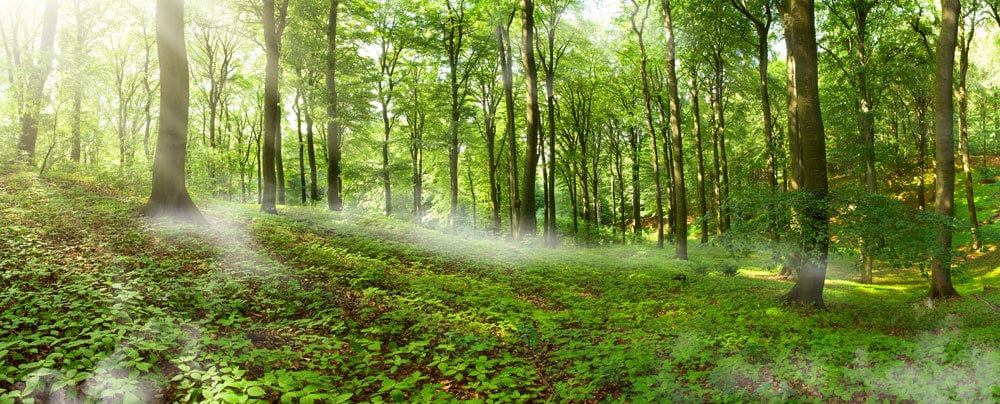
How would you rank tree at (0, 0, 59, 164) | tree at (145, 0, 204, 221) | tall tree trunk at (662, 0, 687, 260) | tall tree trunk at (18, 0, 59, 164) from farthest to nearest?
tall tree trunk at (662, 0, 687, 260)
tall tree trunk at (18, 0, 59, 164)
tree at (0, 0, 59, 164)
tree at (145, 0, 204, 221)

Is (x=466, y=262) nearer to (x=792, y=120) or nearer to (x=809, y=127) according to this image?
(x=809, y=127)

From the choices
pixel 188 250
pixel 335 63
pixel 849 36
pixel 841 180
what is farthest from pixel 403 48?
pixel 841 180

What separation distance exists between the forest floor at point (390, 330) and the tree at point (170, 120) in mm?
794

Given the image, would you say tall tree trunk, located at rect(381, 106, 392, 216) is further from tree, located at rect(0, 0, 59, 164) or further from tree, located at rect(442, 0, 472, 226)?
tree, located at rect(0, 0, 59, 164)

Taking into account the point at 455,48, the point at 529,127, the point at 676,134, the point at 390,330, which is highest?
the point at 455,48

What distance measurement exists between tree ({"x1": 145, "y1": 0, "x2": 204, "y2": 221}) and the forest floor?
794 mm

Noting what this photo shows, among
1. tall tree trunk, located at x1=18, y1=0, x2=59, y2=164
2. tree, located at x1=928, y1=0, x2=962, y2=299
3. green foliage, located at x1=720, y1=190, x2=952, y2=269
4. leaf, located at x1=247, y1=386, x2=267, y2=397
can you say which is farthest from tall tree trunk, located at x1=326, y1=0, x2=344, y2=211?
tree, located at x1=928, y1=0, x2=962, y2=299

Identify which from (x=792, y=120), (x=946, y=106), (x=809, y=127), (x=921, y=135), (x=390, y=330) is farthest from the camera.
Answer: (x=921, y=135)

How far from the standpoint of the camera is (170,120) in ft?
32.2

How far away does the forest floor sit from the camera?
12.9 feet

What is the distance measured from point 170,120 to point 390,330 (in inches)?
328

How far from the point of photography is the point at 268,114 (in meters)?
13.3

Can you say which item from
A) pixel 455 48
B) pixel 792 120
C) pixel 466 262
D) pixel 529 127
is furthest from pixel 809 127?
pixel 455 48

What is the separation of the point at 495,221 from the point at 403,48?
11623 mm
